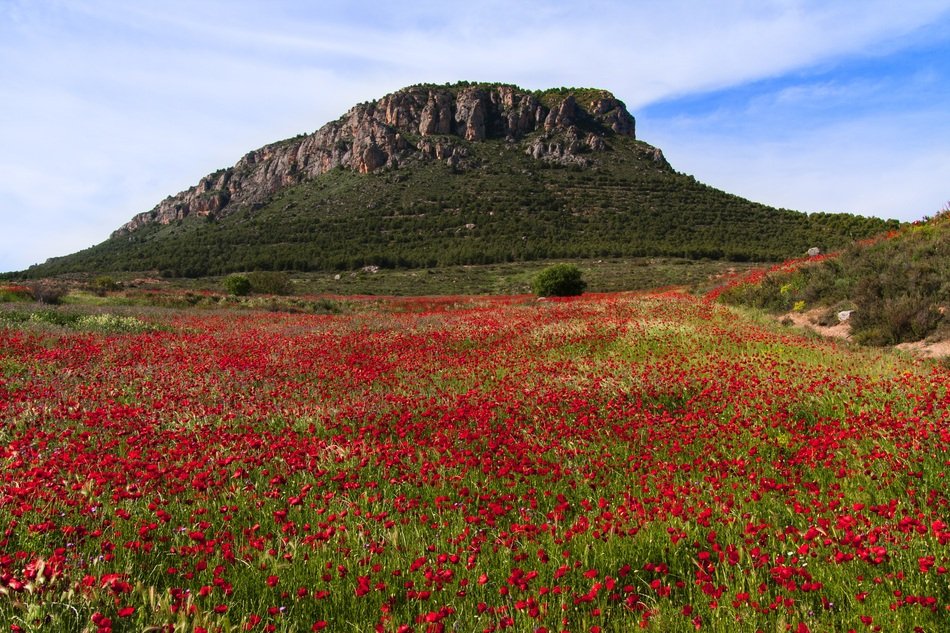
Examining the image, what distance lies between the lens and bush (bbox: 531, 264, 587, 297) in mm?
33375

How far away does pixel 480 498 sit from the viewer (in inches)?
172

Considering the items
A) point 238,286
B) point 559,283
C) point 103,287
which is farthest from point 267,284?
point 559,283

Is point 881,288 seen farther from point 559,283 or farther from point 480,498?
point 559,283

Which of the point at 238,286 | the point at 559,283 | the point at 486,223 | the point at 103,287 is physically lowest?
the point at 559,283

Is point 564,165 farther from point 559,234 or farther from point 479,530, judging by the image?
point 479,530

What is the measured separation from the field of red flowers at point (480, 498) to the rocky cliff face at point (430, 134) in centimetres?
10489

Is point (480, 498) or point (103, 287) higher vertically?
point (103, 287)

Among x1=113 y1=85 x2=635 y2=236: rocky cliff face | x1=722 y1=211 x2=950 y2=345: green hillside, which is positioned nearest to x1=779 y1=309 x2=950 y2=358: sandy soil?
x1=722 y1=211 x2=950 y2=345: green hillside

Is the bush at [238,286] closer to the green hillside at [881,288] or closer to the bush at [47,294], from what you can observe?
the bush at [47,294]

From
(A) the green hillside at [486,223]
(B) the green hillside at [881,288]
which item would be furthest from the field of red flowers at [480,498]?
(A) the green hillside at [486,223]

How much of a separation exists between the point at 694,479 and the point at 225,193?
14806 cm

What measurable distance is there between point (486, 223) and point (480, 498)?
84581 mm

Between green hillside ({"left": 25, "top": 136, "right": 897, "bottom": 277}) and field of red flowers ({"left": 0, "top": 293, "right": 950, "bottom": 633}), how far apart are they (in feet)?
220

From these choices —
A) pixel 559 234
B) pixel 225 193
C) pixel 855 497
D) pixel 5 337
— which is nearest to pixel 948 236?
pixel 855 497
